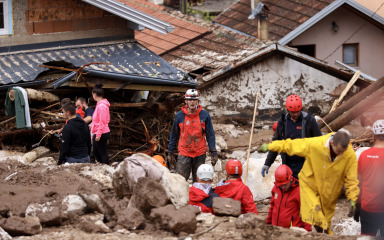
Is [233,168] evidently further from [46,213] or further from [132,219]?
[46,213]

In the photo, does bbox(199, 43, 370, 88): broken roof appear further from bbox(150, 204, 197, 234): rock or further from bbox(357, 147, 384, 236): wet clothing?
bbox(150, 204, 197, 234): rock

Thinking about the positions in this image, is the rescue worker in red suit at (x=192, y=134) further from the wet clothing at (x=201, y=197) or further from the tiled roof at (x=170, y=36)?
the tiled roof at (x=170, y=36)

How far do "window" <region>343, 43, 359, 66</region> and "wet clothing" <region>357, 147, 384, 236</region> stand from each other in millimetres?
15339

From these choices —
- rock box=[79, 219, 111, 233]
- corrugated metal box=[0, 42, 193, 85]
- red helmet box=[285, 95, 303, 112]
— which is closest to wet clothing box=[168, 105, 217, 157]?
red helmet box=[285, 95, 303, 112]

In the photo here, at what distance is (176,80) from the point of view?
41.7 feet

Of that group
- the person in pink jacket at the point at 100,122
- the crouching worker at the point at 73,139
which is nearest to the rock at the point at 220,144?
the person in pink jacket at the point at 100,122

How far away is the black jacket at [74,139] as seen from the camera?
29.7ft

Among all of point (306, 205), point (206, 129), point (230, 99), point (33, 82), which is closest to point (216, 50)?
point (230, 99)

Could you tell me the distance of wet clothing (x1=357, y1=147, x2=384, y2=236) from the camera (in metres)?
6.71

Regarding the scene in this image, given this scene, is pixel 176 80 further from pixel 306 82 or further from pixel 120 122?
pixel 306 82

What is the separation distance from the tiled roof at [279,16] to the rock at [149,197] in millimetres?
14148

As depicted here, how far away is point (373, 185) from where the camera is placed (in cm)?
675

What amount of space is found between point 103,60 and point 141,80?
122 centimetres

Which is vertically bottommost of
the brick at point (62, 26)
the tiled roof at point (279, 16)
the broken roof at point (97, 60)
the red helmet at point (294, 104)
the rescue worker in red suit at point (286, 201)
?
the rescue worker in red suit at point (286, 201)
